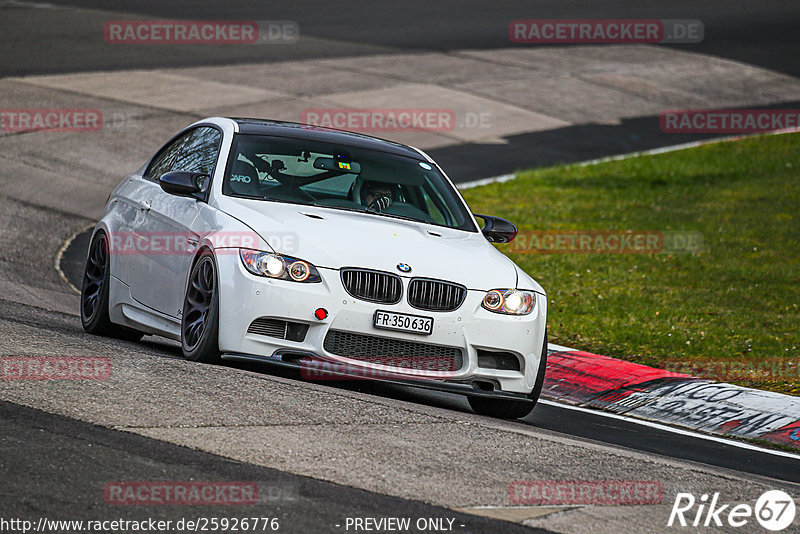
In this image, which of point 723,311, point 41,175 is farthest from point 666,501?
point 41,175

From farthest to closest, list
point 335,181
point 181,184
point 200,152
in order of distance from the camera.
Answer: point 200,152
point 335,181
point 181,184

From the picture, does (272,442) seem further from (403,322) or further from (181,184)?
(181,184)

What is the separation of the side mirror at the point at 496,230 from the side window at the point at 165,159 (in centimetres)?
233

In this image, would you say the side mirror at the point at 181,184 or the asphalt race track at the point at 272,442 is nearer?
the asphalt race track at the point at 272,442

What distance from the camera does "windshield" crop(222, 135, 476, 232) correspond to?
27.4 feet

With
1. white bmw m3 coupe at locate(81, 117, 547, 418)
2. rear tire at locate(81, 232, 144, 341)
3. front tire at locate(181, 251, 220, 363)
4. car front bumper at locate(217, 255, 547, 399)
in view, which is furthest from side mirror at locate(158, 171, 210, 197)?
rear tire at locate(81, 232, 144, 341)

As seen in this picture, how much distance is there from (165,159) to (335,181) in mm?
1656

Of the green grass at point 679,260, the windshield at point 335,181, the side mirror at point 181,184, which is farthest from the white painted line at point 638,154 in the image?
the side mirror at point 181,184

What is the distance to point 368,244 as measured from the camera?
758 centimetres

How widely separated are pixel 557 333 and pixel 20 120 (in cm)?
1188

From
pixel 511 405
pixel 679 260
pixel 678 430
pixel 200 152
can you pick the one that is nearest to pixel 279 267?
pixel 511 405

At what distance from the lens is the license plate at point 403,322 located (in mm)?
7305

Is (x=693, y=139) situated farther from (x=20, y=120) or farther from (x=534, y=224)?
(x=20, y=120)

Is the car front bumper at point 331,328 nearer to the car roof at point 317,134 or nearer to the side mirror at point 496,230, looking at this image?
the side mirror at point 496,230
